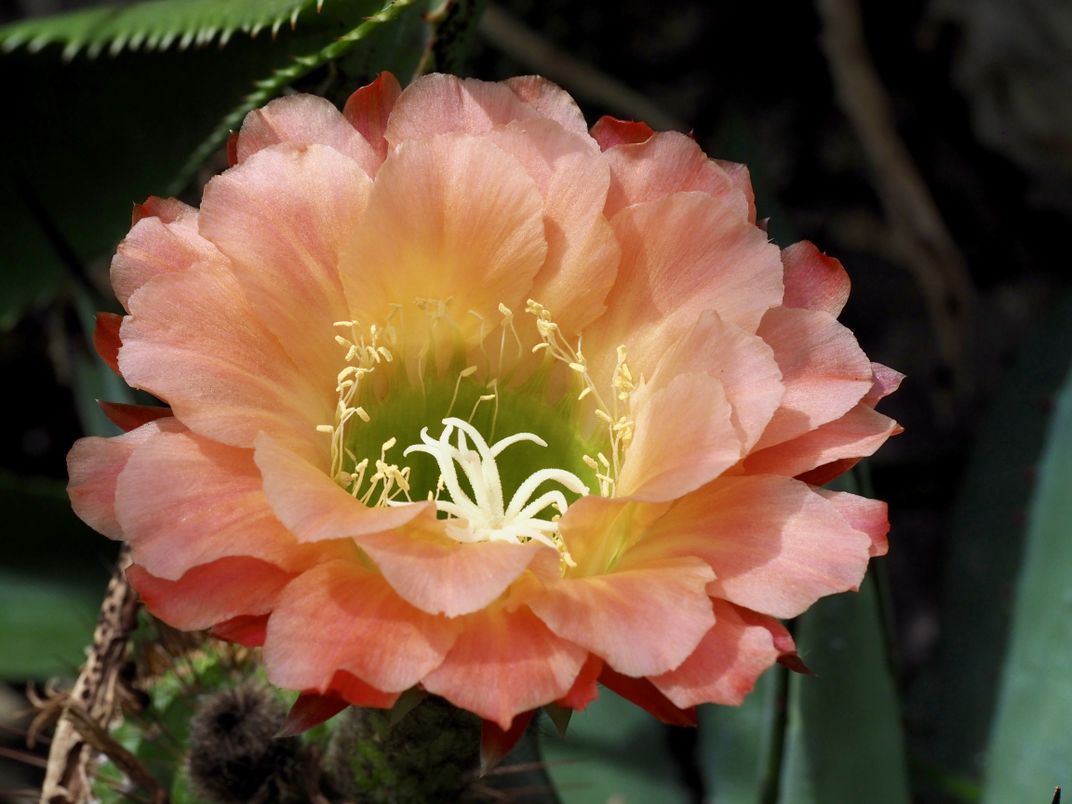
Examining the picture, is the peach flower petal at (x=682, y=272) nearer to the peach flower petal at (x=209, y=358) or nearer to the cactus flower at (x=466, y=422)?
the cactus flower at (x=466, y=422)

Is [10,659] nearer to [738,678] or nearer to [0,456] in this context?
[0,456]

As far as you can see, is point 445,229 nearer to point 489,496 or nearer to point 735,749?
point 489,496

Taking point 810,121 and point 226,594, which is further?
point 810,121

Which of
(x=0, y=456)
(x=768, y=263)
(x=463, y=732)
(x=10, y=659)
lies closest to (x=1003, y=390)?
(x=768, y=263)

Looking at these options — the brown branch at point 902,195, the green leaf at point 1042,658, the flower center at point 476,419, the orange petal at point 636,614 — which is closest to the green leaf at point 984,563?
the green leaf at point 1042,658

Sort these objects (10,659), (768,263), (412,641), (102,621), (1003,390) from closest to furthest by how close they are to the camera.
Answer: (412,641), (768,263), (102,621), (10,659), (1003,390)

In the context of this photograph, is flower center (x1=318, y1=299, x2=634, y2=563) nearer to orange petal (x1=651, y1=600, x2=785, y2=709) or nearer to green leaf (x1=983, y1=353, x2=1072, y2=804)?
orange petal (x1=651, y1=600, x2=785, y2=709)
